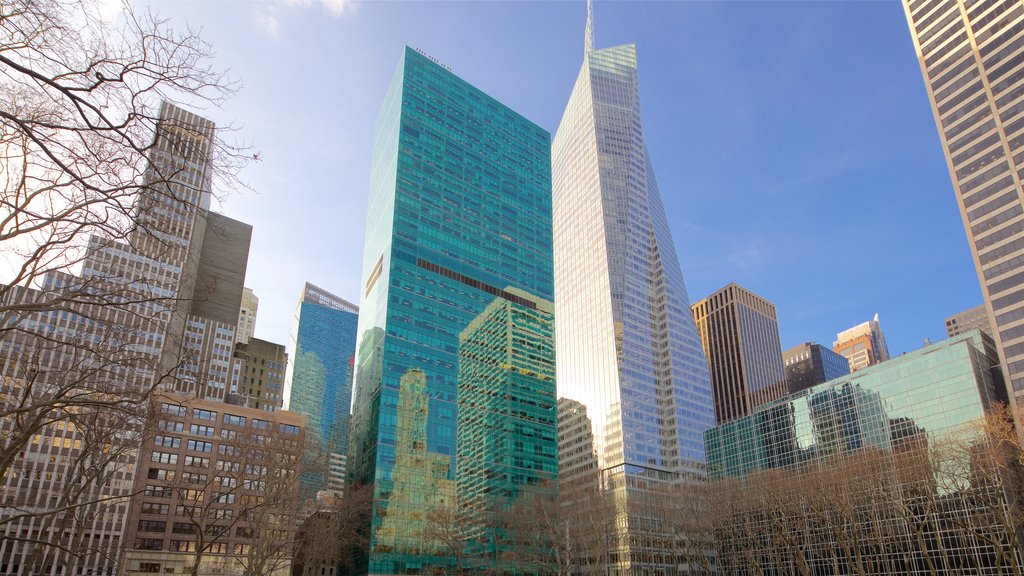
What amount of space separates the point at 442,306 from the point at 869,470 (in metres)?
81.0

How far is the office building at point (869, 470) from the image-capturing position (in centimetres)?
7062

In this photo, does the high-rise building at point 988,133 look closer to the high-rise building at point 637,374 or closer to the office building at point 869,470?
the office building at point 869,470

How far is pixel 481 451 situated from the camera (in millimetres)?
124250

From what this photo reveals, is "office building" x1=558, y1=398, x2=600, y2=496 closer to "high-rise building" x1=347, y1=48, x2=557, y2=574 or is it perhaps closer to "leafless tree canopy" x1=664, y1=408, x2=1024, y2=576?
"high-rise building" x1=347, y1=48, x2=557, y2=574

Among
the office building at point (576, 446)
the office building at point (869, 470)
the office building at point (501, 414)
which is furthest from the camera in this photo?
the office building at point (576, 446)

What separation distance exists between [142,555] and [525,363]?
76.3 meters

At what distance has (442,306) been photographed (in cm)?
12900

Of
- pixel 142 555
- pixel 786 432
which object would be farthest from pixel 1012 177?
pixel 142 555

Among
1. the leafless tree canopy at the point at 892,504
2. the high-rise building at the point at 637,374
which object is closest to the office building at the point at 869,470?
the leafless tree canopy at the point at 892,504

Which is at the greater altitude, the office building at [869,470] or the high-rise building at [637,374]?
the high-rise building at [637,374]

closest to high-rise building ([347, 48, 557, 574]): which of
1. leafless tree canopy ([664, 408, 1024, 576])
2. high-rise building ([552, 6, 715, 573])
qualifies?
high-rise building ([552, 6, 715, 573])

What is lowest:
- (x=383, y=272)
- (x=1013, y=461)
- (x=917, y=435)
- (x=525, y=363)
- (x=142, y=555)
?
(x=142, y=555)

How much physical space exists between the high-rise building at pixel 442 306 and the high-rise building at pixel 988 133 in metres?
81.1

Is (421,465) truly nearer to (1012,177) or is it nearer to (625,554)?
(625,554)
